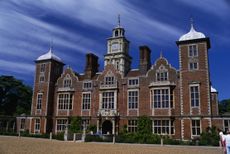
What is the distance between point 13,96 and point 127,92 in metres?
33.2

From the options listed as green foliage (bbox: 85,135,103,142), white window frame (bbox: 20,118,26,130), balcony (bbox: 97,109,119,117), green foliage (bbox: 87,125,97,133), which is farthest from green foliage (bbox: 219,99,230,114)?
white window frame (bbox: 20,118,26,130)

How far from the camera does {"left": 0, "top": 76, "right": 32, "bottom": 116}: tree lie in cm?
5383

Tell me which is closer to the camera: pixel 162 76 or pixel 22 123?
pixel 162 76

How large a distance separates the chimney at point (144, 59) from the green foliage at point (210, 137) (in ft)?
36.0

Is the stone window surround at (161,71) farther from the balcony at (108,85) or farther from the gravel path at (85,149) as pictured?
the gravel path at (85,149)

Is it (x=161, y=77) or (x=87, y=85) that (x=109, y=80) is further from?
(x=161, y=77)

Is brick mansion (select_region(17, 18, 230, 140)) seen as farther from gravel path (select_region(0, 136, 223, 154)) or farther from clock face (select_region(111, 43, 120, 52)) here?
gravel path (select_region(0, 136, 223, 154))

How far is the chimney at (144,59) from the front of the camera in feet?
108

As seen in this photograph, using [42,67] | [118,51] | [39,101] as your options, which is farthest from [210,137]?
[42,67]

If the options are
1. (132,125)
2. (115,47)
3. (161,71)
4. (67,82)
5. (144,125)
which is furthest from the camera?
(115,47)

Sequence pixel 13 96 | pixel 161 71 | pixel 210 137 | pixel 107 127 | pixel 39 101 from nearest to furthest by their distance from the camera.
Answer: pixel 210 137
pixel 161 71
pixel 107 127
pixel 39 101
pixel 13 96

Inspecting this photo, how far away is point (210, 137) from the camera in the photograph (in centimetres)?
2416

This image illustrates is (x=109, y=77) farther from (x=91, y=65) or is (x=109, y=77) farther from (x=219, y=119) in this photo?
(x=219, y=119)

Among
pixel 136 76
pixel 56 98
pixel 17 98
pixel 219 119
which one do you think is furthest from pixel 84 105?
pixel 17 98
